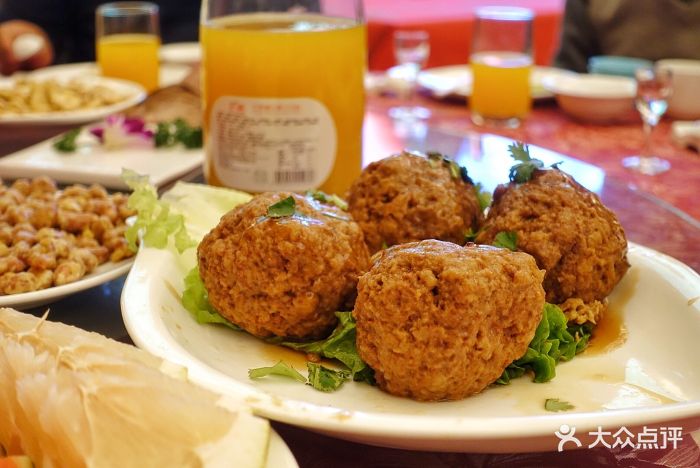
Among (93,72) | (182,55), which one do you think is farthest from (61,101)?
(182,55)

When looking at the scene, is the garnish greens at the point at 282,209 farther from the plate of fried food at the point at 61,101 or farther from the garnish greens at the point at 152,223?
the plate of fried food at the point at 61,101

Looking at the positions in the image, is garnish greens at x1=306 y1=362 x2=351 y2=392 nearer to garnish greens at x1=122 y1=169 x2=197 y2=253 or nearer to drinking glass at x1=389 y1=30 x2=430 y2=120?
garnish greens at x1=122 y1=169 x2=197 y2=253

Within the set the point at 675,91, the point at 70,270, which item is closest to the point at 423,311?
the point at 70,270

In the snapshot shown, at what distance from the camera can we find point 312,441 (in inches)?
40.8

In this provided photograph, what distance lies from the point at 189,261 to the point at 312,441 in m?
0.48

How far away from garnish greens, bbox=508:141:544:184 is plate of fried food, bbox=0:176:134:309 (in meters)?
0.71

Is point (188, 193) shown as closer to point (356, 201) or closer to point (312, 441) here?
point (356, 201)

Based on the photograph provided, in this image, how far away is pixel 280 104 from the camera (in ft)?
5.96

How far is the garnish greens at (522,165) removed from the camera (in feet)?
4.18

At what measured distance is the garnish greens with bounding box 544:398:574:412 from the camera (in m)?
1.00

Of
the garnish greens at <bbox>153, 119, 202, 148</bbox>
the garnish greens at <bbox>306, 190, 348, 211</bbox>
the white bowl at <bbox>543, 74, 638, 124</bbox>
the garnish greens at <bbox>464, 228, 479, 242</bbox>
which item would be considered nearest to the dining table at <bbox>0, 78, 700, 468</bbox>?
the white bowl at <bbox>543, 74, 638, 124</bbox>

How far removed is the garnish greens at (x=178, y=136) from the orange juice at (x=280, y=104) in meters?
0.48

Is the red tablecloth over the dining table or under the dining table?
over

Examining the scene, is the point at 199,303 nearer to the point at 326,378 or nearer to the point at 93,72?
the point at 326,378
